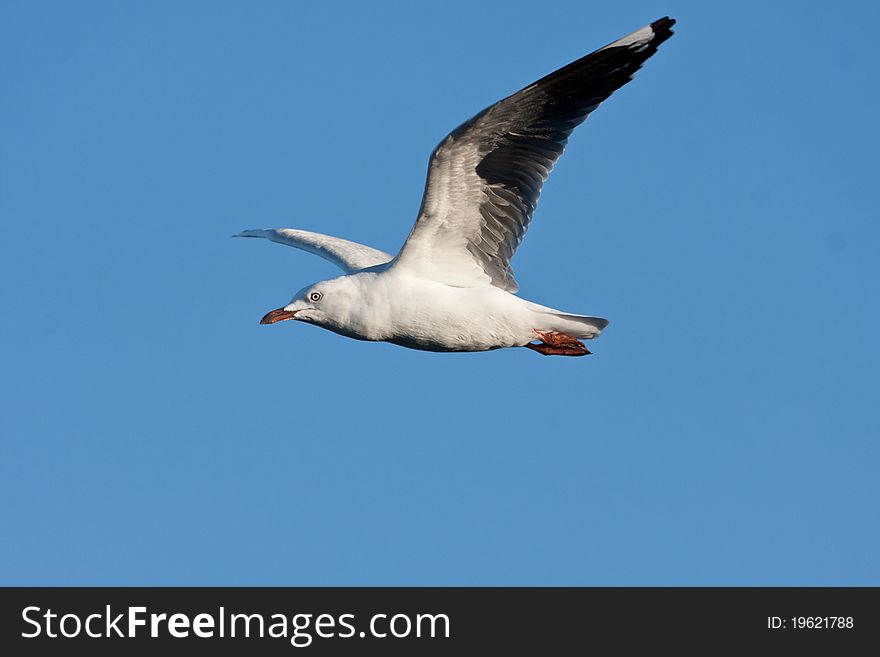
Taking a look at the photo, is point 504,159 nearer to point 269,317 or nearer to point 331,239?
point 269,317

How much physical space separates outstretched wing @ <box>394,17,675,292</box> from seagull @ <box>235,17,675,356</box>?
0.04 ft

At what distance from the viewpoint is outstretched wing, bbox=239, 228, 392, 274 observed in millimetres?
15375

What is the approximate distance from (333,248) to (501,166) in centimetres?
363

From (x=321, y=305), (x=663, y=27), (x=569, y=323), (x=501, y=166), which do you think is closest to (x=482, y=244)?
(x=501, y=166)

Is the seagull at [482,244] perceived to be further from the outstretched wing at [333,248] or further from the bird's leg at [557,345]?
the outstretched wing at [333,248]

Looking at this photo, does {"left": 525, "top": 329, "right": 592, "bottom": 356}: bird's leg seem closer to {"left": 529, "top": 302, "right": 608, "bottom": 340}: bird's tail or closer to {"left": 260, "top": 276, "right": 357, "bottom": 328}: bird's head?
{"left": 529, "top": 302, "right": 608, "bottom": 340}: bird's tail

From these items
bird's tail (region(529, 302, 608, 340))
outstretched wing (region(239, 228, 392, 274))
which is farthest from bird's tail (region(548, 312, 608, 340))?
outstretched wing (region(239, 228, 392, 274))

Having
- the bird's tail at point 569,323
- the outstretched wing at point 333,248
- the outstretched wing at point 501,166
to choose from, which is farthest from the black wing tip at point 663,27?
the outstretched wing at point 333,248

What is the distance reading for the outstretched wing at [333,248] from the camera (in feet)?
50.4

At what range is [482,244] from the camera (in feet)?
44.5

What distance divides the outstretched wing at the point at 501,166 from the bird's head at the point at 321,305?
651 millimetres

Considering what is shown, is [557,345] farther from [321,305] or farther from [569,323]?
[321,305]

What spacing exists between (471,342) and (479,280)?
2.16 feet

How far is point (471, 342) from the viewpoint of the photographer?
531 inches
